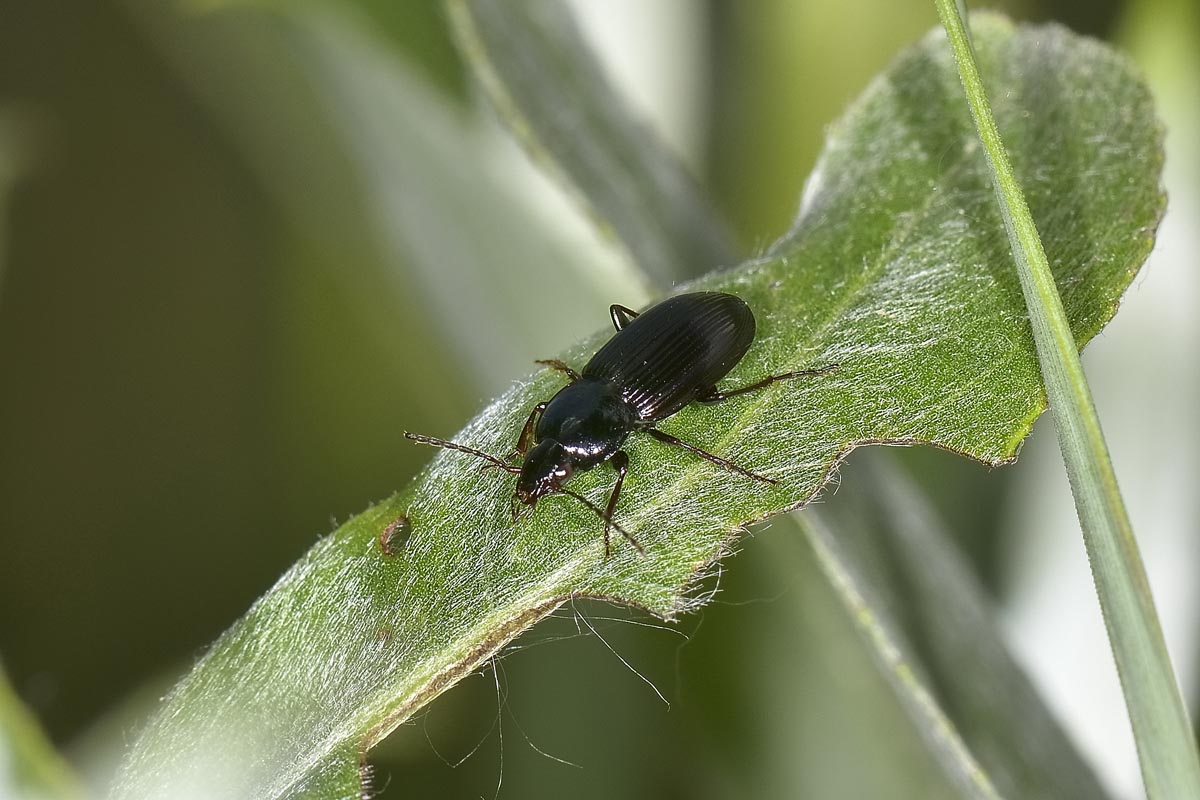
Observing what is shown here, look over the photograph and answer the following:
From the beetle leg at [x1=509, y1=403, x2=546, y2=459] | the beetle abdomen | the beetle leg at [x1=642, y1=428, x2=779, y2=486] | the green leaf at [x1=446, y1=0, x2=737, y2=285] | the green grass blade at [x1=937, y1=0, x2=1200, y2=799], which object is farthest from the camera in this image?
the green leaf at [x1=446, y1=0, x2=737, y2=285]

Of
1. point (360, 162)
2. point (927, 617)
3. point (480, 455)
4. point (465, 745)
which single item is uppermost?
point (360, 162)

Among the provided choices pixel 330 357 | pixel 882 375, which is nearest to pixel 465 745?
pixel 330 357

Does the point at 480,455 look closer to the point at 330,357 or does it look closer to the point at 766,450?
the point at 766,450

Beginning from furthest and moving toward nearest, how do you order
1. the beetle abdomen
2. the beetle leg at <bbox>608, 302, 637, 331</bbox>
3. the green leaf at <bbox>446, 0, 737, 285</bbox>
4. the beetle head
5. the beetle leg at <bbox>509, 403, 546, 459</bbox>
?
the beetle leg at <bbox>608, 302, 637, 331</bbox> → the green leaf at <bbox>446, 0, 737, 285</bbox> → the beetle abdomen → the beetle leg at <bbox>509, 403, 546, 459</bbox> → the beetle head

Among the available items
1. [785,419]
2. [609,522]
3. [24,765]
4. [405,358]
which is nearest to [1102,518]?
[785,419]

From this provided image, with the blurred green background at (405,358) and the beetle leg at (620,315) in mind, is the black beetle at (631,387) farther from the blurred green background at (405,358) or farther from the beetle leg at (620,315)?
the blurred green background at (405,358)

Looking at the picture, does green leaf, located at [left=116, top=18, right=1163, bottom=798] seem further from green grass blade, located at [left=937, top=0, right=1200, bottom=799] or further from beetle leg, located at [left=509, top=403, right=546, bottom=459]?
green grass blade, located at [left=937, top=0, right=1200, bottom=799]

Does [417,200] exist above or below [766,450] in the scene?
above

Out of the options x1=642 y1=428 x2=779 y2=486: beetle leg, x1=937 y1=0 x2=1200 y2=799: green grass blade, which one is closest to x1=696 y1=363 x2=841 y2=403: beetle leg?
x1=642 y1=428 x2=779 y2=486: beetle leg
